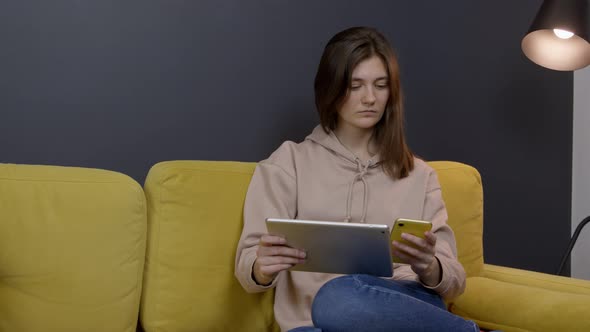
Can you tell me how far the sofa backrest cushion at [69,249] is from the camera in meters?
1.65

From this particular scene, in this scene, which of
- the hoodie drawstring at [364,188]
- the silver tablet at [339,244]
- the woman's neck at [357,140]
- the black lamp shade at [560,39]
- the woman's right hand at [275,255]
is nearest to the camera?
the silver tablet at [339,244]

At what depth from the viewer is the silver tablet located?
1.52m

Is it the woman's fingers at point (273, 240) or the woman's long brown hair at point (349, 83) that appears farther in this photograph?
the woman's long brown hair at point (349, 83)

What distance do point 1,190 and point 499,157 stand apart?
78.2 inches

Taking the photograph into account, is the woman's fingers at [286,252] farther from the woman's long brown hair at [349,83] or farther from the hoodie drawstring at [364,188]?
the woman's long brown hair at [349,83]

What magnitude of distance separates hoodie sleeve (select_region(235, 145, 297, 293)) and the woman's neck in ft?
0.70

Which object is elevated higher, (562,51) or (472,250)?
(562,51)

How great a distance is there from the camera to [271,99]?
245 centimetres

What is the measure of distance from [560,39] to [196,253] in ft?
4.87

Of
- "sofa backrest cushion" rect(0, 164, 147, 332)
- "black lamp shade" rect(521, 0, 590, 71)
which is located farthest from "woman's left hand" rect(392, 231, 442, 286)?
"black lamp shade" rect(521, 0, 590, 71)

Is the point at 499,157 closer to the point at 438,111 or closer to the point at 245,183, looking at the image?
the point at 438,111

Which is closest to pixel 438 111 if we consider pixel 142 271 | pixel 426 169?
pixel 426 169

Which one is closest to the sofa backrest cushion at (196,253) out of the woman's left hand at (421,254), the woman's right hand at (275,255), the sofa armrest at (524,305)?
the woman's right hand at (275,255)

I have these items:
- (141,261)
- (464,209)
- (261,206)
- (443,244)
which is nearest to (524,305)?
(443,244)
